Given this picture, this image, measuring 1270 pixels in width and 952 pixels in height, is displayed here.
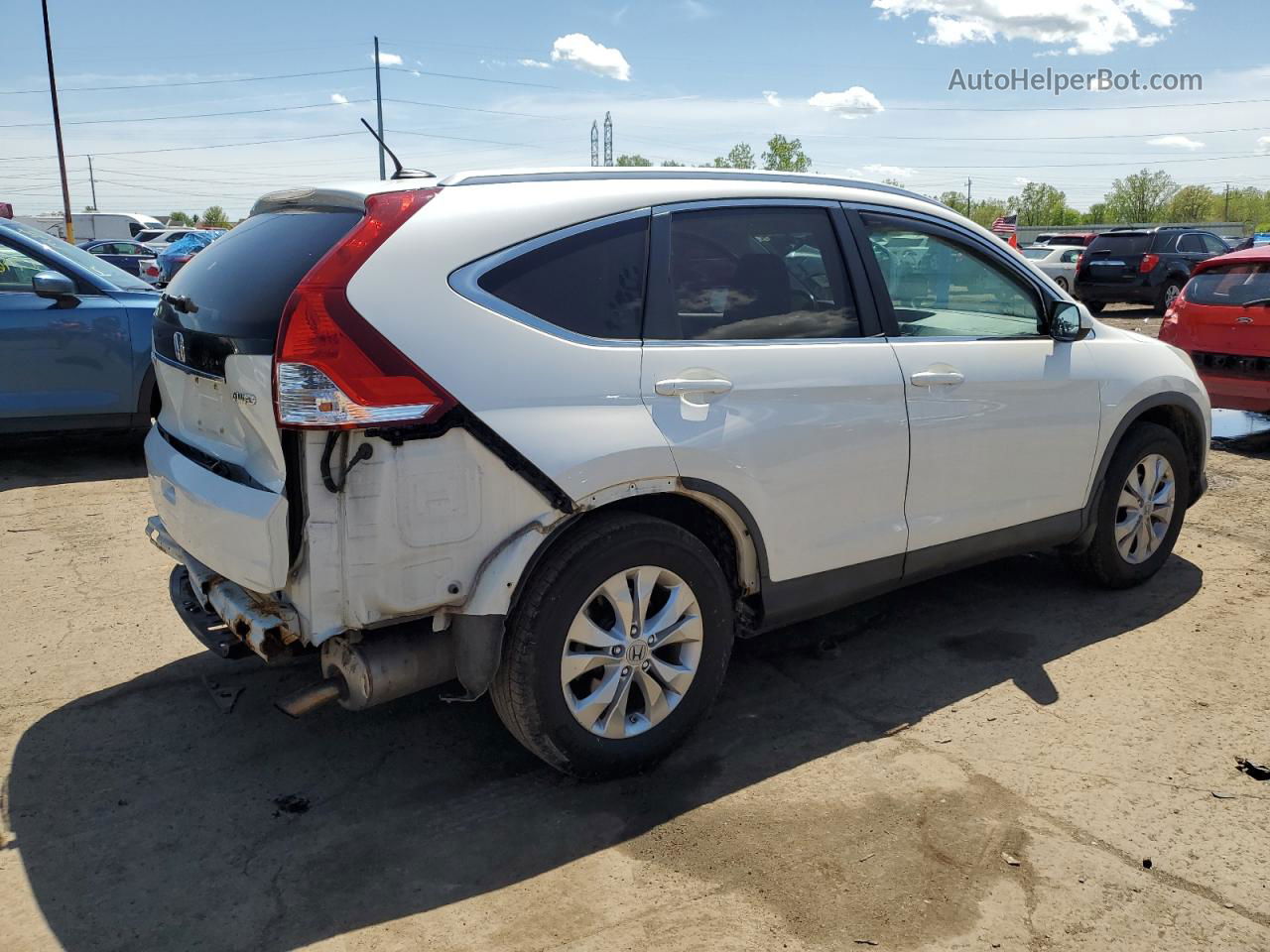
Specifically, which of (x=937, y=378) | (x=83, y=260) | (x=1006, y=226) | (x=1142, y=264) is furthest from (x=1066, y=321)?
(x=1006, y=226)

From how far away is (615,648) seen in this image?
3197 mm

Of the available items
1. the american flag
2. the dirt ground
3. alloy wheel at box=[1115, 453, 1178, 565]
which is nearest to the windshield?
the dirt ground

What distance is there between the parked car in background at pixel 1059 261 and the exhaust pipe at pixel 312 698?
23231 mm

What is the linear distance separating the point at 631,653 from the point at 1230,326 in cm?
704

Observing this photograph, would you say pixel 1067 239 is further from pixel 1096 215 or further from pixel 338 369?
pixel 1096 215

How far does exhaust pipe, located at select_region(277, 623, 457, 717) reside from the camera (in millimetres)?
2955

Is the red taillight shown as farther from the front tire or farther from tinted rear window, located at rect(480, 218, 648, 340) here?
the front tire

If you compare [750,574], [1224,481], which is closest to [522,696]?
[750,574]

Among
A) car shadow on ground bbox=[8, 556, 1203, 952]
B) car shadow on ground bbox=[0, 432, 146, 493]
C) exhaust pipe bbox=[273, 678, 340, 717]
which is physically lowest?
car shadow on ground bbox=[8, 556, 1203, 952]

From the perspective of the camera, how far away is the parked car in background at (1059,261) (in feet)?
80.4

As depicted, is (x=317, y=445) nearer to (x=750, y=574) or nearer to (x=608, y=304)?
(x=608, y=304)

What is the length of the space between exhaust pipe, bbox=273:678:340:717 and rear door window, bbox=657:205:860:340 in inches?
57.0

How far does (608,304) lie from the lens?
3189 mm

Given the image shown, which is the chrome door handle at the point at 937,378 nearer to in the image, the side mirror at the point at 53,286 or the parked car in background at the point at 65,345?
the parked car in background at the point at 65,345
